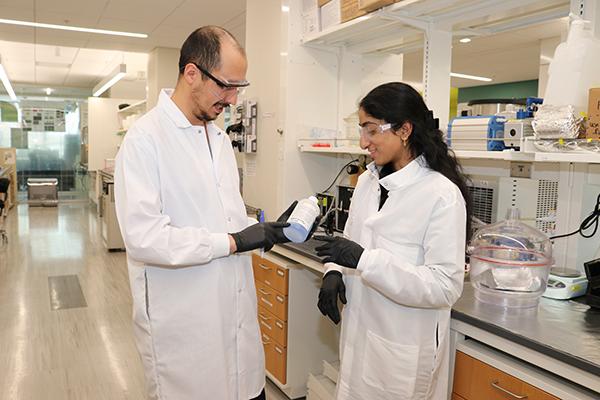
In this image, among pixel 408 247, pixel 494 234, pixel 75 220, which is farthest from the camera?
pixel 75 220

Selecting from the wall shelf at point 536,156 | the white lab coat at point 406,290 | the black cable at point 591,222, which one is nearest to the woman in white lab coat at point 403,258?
the white lab coat at point 406,290

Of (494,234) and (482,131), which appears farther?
(494,234)

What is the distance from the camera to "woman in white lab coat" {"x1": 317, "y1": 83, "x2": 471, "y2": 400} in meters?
Result: 1.41

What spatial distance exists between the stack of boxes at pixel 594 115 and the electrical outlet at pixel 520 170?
64 centimetres

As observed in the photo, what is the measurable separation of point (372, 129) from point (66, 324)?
3270mm

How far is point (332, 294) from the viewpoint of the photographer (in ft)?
5.38

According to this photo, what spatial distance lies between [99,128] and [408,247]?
9789mm

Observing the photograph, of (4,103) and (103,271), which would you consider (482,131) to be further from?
(4,103)

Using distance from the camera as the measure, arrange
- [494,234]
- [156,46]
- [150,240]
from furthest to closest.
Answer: [156,46], [494,234], [150,240]

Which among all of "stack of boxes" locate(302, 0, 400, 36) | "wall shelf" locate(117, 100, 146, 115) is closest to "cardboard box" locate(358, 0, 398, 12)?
"stack of boxes" locate(302, 0, 400, 36)

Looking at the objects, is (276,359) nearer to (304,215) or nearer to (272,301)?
(272,301)

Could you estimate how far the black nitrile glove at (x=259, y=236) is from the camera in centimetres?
147

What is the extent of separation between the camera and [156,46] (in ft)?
21.7

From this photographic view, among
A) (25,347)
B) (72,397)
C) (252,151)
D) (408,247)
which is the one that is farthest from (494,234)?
(25,347)
